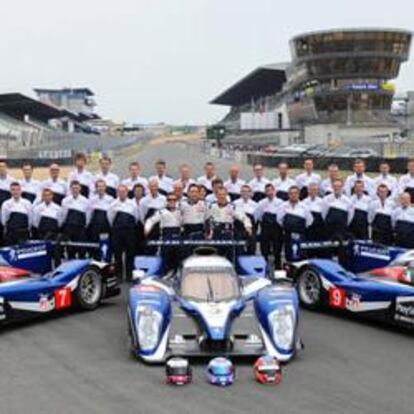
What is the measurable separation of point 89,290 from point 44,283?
104cm

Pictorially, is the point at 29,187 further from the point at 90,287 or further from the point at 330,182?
the point at 330,182

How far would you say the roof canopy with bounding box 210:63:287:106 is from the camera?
146 meters

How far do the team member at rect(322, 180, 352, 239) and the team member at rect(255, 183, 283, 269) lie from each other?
798 mm

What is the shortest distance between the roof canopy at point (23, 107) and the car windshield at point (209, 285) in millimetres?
80154

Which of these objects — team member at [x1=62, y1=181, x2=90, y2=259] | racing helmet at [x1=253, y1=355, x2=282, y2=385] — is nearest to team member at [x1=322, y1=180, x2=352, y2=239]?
team member at [x1=62, y1=181, x2=90, y2=259]

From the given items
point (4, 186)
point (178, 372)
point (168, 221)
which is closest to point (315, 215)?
point (168, 221)

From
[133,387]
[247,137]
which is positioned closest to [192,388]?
[133,387]

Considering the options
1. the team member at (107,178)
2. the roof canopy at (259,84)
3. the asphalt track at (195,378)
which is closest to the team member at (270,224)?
the team member at (107,178)

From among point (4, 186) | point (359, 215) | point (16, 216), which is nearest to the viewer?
point (16, 216)

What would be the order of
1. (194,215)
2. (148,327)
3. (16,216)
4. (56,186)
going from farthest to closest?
(56,186)
(16,216)
(194,215)
(148,327)

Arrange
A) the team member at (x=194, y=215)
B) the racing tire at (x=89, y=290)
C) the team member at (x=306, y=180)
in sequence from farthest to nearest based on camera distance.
Answer: the team member at (x=306, y=180)
the team member at (x=194, y=215)
the racing tire at (x=89, y=290)

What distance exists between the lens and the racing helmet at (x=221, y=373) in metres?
7.43

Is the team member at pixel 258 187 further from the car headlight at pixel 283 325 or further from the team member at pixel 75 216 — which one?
the car headlight at pixel 283 325

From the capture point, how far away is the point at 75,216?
13250 mm
